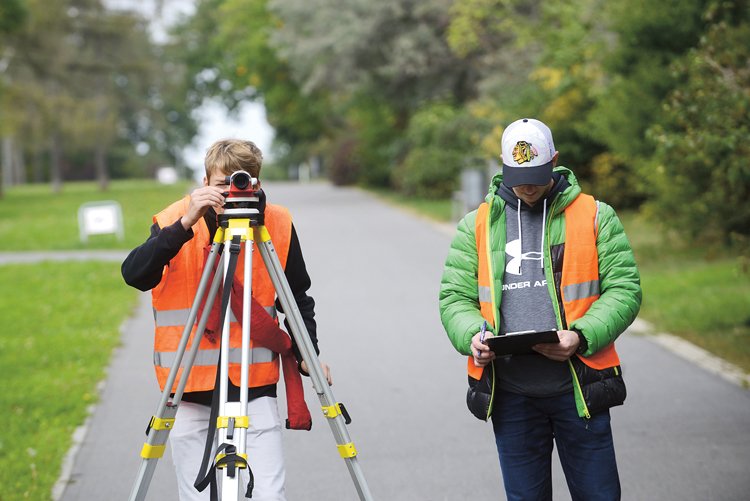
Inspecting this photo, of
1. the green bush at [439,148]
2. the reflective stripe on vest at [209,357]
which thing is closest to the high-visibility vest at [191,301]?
the reflective stripe on vest at [209,357]

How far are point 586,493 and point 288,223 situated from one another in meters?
1.39

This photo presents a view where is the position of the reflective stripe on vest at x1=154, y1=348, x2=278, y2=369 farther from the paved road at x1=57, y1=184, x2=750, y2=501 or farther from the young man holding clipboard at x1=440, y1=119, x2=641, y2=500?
the paved road at x1=57, y1=184, x2=750, y2=501

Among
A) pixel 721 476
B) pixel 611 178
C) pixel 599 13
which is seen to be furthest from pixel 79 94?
pixel 721 476

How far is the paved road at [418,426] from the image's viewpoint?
550cm

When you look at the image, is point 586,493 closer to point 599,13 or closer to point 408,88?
point 599,13

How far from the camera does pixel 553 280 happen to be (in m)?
3.59

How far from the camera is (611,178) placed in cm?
2305

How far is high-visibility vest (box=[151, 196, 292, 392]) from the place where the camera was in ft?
11.7

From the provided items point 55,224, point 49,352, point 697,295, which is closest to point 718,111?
point 697,295

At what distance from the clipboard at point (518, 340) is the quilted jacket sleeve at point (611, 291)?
155 mm

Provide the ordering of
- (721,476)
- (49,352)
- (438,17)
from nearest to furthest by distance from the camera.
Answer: (721,476) → (49,352) → (438,17)

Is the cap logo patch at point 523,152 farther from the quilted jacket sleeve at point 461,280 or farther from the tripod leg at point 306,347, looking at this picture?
the tripod leg at point 306,347

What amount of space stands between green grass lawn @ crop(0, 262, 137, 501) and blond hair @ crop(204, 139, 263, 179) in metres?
2.67

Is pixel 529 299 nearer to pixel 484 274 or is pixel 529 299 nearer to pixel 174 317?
pixel 484 274
